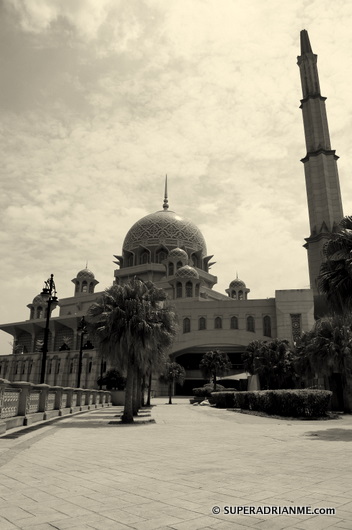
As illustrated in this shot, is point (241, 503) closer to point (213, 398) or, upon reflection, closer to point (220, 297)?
point (213, 398)

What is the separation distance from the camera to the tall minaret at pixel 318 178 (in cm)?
6419

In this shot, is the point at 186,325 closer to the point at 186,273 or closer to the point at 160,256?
the point at 186,273

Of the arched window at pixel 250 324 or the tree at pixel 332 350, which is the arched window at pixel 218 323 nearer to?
the arched window at pixel 250 324

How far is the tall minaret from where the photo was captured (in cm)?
6419

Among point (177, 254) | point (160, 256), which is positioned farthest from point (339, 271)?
point (160, 256)

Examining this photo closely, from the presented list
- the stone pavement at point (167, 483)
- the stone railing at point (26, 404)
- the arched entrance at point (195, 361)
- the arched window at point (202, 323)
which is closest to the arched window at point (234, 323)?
the arched entrance at point (195, 361)

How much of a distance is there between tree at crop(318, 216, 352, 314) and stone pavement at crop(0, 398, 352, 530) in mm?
7015

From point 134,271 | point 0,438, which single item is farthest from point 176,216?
point 0,438

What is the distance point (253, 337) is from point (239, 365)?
780cm

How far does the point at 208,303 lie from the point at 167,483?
201 ft

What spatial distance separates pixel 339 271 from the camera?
17.4 metres

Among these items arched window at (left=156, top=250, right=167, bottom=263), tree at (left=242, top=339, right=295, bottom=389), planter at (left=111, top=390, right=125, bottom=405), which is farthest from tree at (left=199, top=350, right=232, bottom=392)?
arched window at (left=156, top=250, right=167, bottom=263)

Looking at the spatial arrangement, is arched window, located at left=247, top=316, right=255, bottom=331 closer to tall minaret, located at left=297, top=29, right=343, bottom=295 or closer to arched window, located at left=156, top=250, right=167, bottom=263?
tall minaret, located at left=297, top=29, right=343, bottom=295

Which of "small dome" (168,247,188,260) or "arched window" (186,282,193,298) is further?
"small dome" (168,247,188,260)
